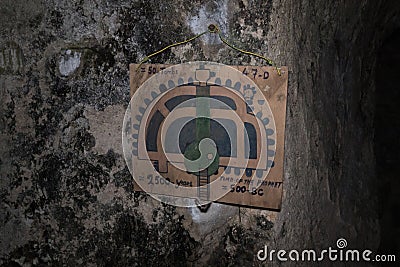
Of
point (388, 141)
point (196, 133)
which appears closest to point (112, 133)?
point (196, 133)

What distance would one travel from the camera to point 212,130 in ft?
2.57

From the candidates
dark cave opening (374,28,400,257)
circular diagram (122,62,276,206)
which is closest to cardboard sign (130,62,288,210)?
circular diagram (122,62,276,206)

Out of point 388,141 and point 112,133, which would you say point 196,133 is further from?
point 388,141

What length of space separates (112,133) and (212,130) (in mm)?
192

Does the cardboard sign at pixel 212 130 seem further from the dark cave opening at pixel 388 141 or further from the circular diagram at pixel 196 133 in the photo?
the dark cave opening at pixel 388 141

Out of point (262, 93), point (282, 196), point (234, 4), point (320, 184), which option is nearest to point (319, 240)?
point (320, 184)

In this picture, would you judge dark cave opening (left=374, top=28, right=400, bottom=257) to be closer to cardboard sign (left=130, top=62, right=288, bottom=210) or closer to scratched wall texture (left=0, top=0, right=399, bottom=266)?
scratched wall texture (left=0, top=0, right=399, bottom=266)

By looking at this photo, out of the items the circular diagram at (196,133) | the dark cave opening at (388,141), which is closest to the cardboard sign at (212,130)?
the circular diagram at (196,133)

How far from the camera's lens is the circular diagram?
2.50 feet

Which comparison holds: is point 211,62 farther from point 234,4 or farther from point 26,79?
point 26,79

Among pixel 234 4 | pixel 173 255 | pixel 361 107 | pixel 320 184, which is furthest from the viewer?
pixel 361 107

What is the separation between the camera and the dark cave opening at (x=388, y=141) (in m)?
1.70

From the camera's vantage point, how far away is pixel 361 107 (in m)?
1.44

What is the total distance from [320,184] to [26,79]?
2.03 feet
